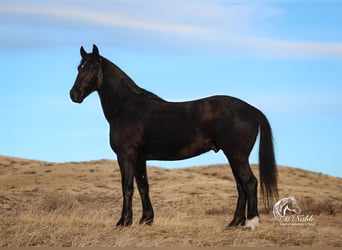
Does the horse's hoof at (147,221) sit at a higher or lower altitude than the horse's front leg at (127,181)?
lower

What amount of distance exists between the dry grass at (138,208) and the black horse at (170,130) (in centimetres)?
80

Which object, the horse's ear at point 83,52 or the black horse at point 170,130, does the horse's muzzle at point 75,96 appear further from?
the horse's ear at point 83,52

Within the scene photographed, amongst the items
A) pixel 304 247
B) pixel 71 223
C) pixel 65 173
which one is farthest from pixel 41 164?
pixel 304 247

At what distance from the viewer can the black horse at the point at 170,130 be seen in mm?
10633

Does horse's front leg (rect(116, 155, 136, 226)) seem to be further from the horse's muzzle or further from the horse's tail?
the horse's tail

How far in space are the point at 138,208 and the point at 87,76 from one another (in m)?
9.37

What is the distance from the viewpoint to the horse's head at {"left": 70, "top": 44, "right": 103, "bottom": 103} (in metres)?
11.0

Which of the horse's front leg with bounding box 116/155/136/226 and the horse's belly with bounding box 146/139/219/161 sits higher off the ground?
the horse's belly with bounding box 146/139/219/161

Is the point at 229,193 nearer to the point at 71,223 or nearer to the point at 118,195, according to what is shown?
the point at 118,195

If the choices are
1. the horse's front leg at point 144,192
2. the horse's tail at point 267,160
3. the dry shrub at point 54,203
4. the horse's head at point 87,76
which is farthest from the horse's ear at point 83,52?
the dry shrub at point 54,203

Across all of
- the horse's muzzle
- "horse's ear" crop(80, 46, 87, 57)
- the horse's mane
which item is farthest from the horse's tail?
"horse's ear" crop(80, 46, 87, 57)

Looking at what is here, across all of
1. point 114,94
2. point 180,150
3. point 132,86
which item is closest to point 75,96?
point 114,94

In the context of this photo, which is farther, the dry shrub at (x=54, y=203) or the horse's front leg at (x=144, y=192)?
the dry shrub at (x=54, y=203)

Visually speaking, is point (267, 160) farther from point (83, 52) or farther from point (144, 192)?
point (83, 52)
